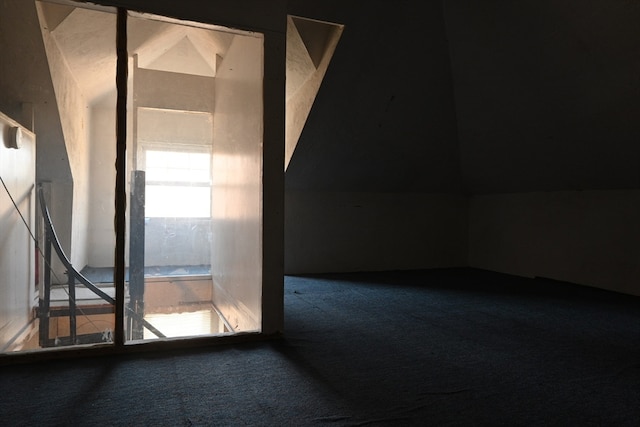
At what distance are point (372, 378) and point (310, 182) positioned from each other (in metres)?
3.32

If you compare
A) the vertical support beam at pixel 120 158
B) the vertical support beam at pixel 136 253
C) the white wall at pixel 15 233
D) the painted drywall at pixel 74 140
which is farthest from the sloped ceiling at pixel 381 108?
the white wall at pixel 15 233

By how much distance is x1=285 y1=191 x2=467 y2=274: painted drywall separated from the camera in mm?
5191

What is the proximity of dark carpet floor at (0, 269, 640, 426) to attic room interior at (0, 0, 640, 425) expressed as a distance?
0.02 m

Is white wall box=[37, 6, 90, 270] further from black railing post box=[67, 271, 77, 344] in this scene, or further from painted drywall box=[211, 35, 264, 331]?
painted drywall box=[211, 35, 264, 331]

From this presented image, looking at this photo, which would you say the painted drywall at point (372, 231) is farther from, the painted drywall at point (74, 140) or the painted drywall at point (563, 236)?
the painted drywall at point (74, 140)

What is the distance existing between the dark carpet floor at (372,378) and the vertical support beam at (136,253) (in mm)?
824

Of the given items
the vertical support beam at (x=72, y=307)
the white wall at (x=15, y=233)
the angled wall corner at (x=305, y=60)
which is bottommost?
the vertical support beam at (x=72, y=307)

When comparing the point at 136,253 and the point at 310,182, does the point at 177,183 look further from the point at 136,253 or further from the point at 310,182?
the point at 310,182

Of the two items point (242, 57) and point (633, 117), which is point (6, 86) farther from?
point (633, 117)

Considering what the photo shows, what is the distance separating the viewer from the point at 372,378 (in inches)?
78.4

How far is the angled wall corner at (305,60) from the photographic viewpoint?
3.60 meters

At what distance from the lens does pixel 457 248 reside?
19.4 feet

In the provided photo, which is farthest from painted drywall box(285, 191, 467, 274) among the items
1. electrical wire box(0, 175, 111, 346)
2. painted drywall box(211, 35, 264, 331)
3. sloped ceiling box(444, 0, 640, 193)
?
electrical wire box(0, 175, 111, 346)

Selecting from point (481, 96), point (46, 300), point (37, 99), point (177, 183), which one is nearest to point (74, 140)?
point (37, 99)
